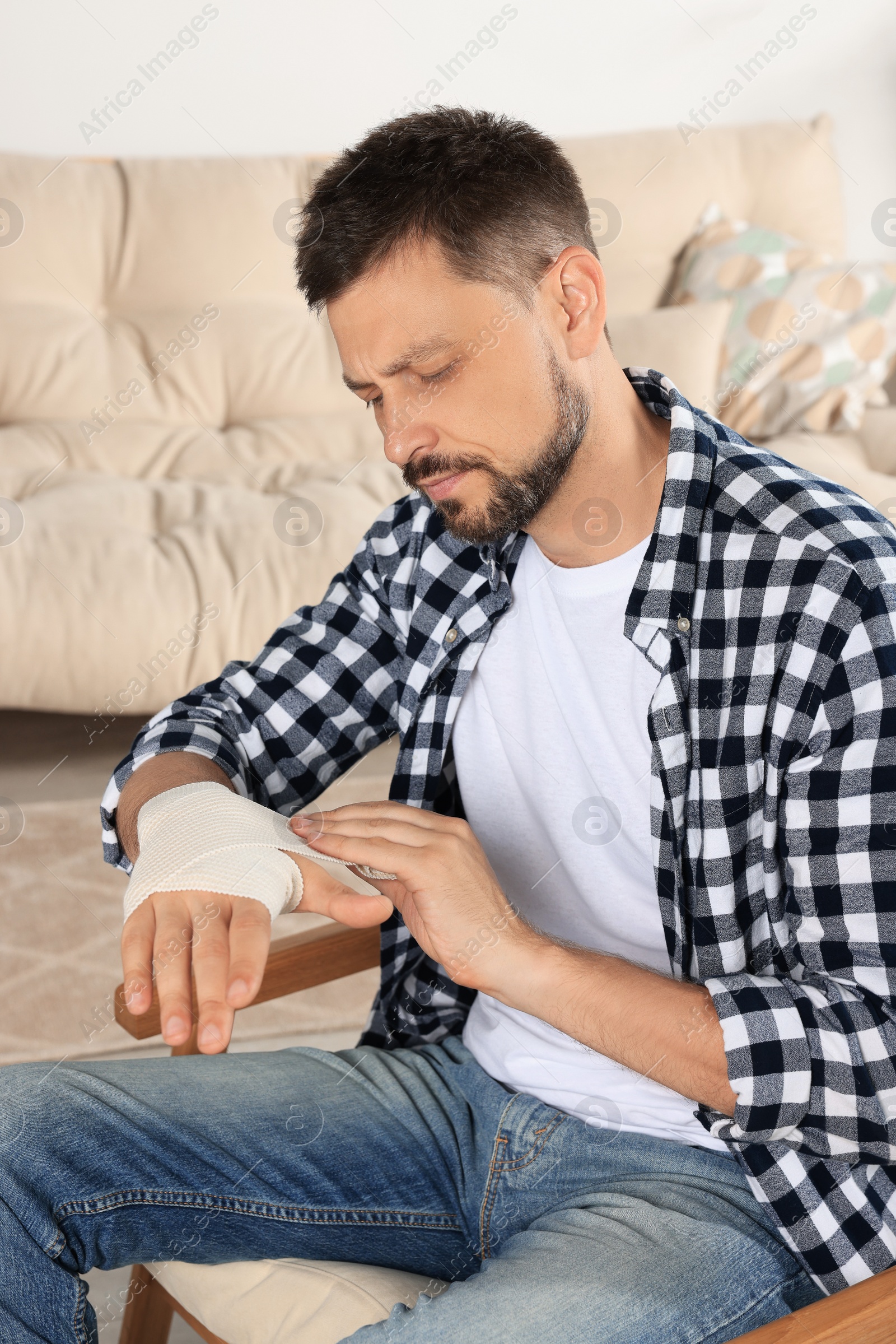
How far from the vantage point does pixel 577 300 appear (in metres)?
0.94

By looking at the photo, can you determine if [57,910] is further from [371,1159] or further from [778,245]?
[778,245]

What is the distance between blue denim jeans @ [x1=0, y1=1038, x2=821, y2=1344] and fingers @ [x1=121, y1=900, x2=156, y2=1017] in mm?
149

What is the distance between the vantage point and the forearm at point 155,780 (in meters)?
0.93

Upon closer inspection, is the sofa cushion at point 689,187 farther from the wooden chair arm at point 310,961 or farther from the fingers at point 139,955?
the fingers at point 139,955

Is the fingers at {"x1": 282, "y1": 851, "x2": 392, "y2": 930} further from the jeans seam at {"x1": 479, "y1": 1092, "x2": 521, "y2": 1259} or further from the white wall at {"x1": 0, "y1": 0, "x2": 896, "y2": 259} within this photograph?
the white wall at {"x1": 0, "y1": 0, "x2": 896, "y2": 259}

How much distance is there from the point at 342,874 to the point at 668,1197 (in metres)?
1.18

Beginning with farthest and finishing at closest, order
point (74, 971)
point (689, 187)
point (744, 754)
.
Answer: point (689, 187) → point (74, 971) → point (744, 754)

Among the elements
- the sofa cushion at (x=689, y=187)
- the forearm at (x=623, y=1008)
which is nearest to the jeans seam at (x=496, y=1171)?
the forearm at (x=623, y=1008)

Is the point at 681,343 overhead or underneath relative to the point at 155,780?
overhead

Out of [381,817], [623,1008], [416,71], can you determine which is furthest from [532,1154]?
[416,71]

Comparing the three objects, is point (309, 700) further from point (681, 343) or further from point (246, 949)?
point (681, 343)

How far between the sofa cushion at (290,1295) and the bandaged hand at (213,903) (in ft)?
0.71

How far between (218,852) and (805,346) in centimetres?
222

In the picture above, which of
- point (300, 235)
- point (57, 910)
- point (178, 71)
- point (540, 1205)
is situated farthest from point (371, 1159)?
point (178, 71)
